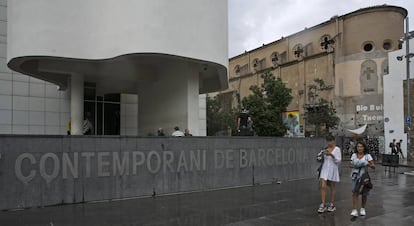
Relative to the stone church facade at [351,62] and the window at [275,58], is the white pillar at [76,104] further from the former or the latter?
the window at [275,58]

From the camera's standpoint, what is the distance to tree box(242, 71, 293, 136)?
3897 cm

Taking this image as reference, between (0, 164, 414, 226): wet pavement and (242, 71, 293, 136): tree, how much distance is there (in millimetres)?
26350

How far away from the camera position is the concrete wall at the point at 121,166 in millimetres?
9664

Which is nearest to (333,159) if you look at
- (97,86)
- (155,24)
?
(155,24)

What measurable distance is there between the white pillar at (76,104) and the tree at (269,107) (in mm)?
23033

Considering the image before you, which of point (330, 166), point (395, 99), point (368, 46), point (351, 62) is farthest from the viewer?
point (351, 62)

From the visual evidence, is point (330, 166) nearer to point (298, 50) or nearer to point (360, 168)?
point (360, 168)

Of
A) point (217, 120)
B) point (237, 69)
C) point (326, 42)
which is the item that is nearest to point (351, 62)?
point (326, 42)

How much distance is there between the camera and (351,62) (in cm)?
5022

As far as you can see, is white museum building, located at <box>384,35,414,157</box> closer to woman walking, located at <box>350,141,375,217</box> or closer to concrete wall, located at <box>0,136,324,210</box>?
concrete wall, located at <box>0,136,324,210</box>

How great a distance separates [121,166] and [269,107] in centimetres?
3066

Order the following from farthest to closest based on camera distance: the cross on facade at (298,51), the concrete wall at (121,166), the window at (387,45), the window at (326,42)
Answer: the cross on facade at (298,51) < the window at (326,42) < the window at (387,45) < the concrete wall at (121,166)

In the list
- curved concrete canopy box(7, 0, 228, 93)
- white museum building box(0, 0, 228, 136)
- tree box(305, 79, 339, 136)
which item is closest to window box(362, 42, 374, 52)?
tree box(305, 79, 339, 136)

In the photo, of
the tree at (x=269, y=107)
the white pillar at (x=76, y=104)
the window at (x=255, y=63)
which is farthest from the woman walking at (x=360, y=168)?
the window at (x=255, y=63)
